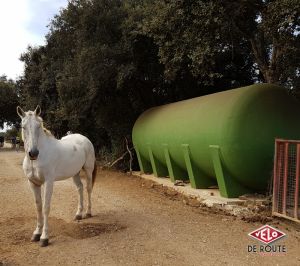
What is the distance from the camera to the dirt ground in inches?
234

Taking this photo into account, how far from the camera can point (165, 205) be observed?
33.4 ft

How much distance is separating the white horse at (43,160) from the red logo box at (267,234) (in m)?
3.61

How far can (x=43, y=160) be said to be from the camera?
707 centimetres

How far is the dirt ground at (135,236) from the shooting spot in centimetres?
595

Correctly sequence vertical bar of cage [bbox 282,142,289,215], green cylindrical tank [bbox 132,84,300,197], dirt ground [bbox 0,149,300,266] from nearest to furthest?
dirt ground [bbox 0,149,300,266]
vertical bar of cage [bbox 282,142,289,215]
green cylindrical tank [bbox 132,84,300,197]

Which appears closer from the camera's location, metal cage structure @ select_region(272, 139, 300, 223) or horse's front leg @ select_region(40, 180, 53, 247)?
horse's front leg @ select_region(40, 180, 53, 247)

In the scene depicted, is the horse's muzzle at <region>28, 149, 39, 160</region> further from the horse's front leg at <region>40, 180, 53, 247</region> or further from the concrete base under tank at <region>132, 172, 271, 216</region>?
the concrete base under tank at <region>132, 172, 271, 216</region>

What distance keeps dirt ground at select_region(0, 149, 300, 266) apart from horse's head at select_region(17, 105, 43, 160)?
1.57m

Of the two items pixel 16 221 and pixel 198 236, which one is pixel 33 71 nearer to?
pixel 16 221

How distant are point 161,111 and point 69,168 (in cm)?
737

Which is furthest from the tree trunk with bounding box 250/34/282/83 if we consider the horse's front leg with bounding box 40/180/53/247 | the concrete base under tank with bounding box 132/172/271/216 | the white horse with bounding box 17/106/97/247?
the horse's front leg with bounding box 40/180/53/247

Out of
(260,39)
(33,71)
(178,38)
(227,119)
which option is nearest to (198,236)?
(227,119)

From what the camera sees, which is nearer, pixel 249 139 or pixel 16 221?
pixel 16 221

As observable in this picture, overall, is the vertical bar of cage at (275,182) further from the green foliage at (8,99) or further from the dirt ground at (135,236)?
the green foliage at (8,99)
